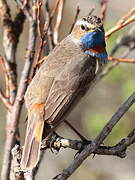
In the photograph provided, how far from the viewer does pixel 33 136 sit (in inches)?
177

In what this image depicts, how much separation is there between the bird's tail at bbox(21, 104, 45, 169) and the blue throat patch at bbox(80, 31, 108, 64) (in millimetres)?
963

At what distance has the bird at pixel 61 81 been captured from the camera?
14.9ft

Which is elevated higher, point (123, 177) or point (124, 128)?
point (124, 128)

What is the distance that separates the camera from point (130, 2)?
9.52 meters

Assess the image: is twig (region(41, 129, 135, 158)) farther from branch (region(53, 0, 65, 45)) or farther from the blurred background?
the blurred background

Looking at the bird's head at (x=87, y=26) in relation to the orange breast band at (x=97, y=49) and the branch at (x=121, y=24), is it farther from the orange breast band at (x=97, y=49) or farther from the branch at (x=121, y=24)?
the branch at (x=121, y=24)

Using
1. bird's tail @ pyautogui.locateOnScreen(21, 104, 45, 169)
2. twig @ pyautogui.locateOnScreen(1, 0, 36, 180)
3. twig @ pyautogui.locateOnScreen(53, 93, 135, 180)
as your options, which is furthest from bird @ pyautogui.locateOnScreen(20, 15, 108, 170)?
twig @ pyautogui.locateOnScreen(53, 93, 135, 180)

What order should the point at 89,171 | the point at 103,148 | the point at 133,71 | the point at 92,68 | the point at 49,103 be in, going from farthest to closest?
the point at 89,171, the point at 133,71, the point at 92,68, the point at 49,103, the point at 103,148

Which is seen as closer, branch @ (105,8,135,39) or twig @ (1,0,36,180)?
twig @ (1,0,36,180)

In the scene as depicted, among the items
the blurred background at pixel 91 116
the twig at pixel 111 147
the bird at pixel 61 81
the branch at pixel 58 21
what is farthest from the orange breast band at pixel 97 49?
the blurred background at pixel 91 116

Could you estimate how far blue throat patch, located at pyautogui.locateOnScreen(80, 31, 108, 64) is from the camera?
5480mm

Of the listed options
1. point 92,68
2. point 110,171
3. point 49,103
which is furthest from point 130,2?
point 49,103

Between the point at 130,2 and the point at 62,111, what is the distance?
5.07 m

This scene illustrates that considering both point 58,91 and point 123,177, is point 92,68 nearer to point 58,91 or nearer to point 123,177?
point 58,91
